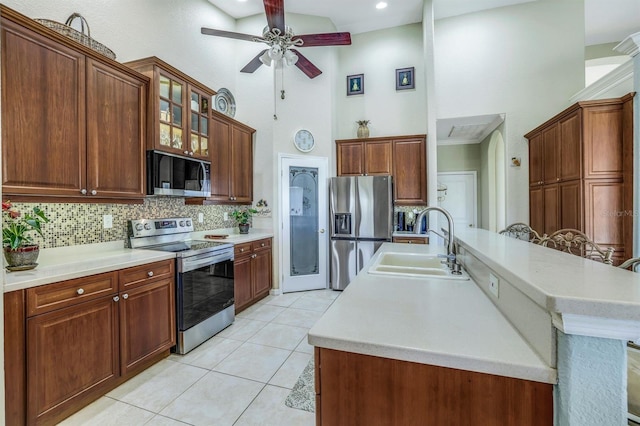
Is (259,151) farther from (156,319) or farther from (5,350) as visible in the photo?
(5,350)

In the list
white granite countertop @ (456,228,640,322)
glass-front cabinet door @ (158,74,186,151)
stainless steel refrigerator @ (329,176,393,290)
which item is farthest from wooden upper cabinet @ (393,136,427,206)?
white granite countertop @ (456,228,640,322)

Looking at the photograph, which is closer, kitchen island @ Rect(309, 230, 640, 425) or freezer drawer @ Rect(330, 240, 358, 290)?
kitchen island @ Rect(309, 230, 640, 425)

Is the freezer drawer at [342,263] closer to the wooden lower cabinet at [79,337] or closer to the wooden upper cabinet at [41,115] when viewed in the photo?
the wooden lower cabinet at [79,337]

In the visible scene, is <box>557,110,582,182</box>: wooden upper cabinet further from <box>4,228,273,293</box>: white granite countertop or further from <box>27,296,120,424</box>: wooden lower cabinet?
<box>27,296,120,424</box>: wooden lower cabinet

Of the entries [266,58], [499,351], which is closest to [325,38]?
[266,58]

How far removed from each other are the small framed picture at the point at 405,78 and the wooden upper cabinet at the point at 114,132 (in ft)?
12.3

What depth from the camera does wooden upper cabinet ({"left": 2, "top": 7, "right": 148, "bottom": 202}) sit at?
5.62ft

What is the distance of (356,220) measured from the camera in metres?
4.34

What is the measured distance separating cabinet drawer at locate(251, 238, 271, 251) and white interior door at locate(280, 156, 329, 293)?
25 cm

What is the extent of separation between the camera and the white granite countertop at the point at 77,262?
1.57 metres

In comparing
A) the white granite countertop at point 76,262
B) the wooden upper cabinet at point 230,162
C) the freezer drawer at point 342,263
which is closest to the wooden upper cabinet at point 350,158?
the freezer drawer at point 342,263

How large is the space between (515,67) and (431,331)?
5040 millimetres

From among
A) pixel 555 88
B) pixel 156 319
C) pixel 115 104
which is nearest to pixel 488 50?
pixel 555 88

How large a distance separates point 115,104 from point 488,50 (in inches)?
199
